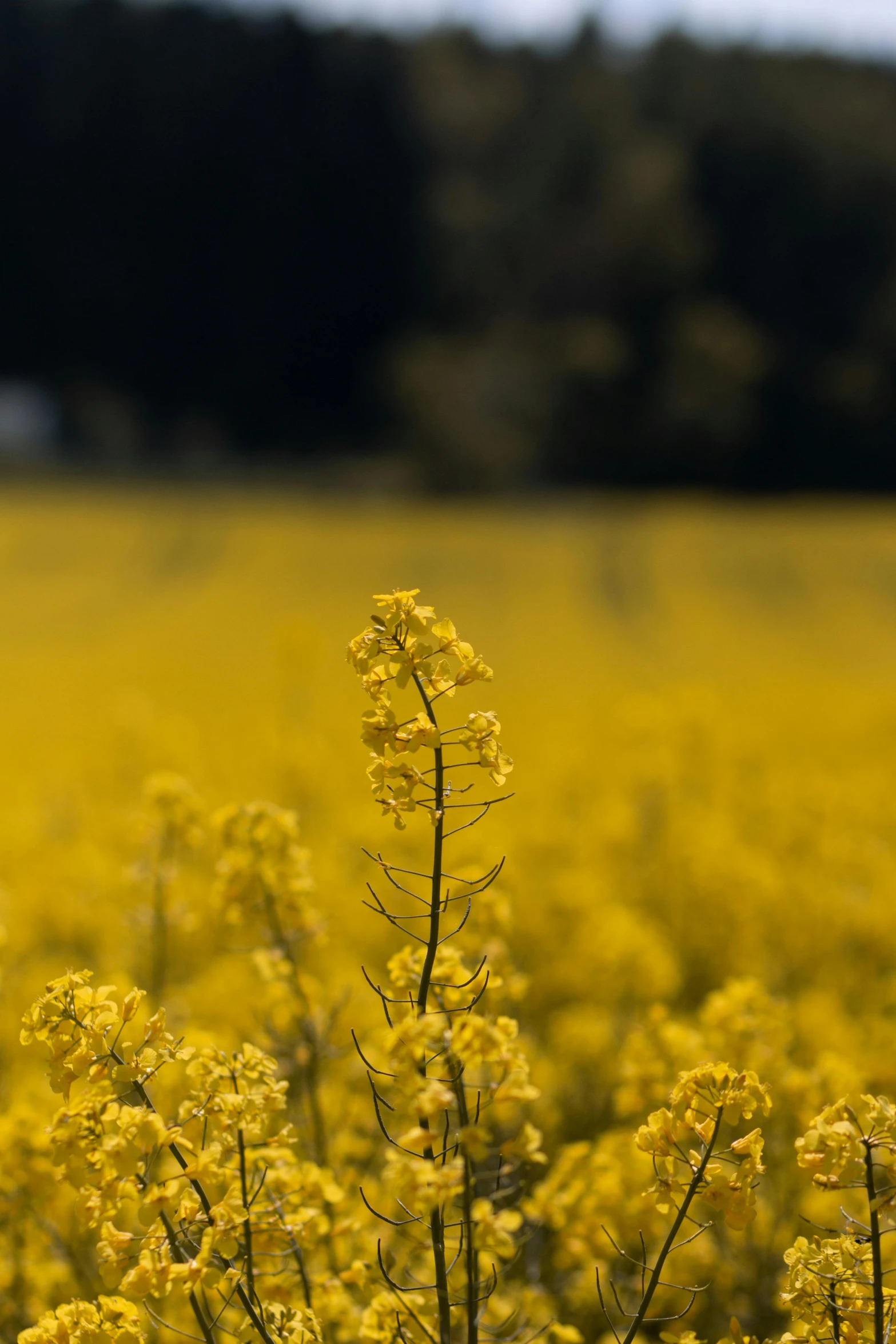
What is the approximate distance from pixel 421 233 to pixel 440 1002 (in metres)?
39.6

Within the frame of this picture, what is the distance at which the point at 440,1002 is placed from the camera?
1.38 m

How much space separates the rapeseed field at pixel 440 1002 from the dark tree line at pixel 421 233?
20.1 m

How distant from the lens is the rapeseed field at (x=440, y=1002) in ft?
3.96

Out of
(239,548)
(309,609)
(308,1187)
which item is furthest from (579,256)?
(308,1187)

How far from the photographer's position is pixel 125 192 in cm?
3747

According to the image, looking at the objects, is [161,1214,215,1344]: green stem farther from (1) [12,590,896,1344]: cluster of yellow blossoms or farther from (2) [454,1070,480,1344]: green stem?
(2) [454,1070,480,1344]: green stem

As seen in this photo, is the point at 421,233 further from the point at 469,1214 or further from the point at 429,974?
the point at 469,1214

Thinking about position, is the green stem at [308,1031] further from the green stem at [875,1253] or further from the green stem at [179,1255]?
the green stem at [875,1253]

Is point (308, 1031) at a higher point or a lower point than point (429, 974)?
lower

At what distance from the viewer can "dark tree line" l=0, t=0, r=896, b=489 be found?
97.7 feet

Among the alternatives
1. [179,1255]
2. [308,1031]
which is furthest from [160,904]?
[179,1255]

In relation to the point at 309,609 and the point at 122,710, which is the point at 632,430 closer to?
the point at 309,609

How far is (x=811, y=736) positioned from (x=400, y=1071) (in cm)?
748

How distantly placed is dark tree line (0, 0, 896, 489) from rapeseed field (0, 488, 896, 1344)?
20.1m
